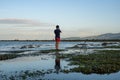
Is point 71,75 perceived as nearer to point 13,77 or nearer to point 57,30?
point 13,77

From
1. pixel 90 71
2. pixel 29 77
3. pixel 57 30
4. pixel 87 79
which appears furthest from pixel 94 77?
pixel 57 30

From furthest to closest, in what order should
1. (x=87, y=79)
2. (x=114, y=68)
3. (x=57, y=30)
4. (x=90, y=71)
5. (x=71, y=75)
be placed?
(x=57, y=30) → (x=114, y=68) → (x=90, y=71) → (x=71, y=75) → (x=87, y=79)

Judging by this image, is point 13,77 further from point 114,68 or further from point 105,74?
point 114,68

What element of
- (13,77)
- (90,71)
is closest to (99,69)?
(90,71)

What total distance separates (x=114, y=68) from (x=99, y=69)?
124 centimetres

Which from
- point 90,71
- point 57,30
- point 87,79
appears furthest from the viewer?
point 57,30

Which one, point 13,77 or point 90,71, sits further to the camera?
point 90,71

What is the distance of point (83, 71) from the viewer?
18.4 meters

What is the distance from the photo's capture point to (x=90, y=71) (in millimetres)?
18172

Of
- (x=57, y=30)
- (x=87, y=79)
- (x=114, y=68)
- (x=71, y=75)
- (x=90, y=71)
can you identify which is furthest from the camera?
(x=57, y=30)

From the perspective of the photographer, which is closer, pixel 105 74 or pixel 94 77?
pixel 94 77

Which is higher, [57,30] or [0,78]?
[57,30]

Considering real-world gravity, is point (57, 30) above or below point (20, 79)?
above

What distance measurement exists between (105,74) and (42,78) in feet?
13.3
